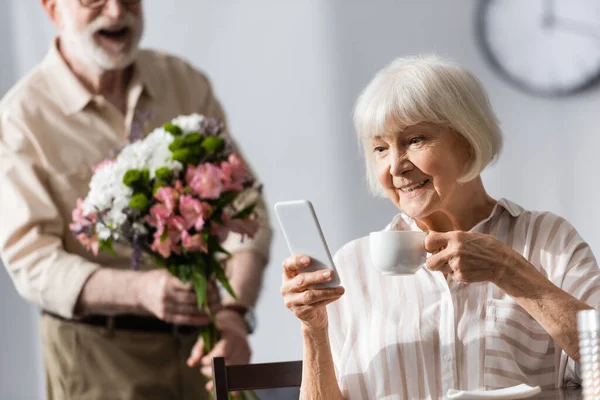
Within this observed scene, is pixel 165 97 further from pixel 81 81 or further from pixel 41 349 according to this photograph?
pixel 41 349

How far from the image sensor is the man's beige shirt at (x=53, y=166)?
2.70 m

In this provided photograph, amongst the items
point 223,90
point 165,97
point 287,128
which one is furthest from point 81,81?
point 287,128

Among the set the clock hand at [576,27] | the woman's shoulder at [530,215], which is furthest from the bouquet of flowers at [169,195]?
the clock hand at [576,27]

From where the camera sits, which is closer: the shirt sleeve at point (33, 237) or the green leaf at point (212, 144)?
the green leaf at point (212, 144)

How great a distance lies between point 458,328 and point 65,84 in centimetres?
172

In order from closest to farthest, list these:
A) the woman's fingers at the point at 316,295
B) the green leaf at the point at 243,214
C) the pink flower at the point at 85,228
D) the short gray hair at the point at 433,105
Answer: the woman's fingers at the point at 316,295, the short gray hair at the point at 433,105, the pink flower at the point at 85,228, the green leaf at the point at 243,214

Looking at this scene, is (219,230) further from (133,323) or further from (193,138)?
(133,323)

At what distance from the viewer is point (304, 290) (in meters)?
1.54

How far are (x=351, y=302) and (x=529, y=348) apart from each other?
1.14 feet

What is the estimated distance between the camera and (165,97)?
9.92ft

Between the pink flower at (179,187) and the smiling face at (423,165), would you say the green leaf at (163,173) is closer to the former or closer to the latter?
the pink flower at (179,187)

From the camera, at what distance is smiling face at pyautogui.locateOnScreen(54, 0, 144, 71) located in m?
2.88

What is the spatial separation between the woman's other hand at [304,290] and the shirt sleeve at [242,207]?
1157 mm

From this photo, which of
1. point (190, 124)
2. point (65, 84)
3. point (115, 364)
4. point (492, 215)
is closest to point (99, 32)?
point (65, 84)
